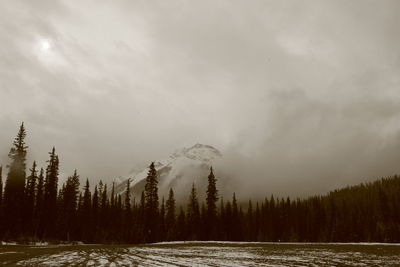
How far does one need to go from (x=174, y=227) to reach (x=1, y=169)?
2051 inches

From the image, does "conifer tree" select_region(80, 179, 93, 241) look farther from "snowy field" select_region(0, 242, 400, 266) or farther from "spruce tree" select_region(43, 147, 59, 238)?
"snowy field" select_region(0, 242, 400, 266)

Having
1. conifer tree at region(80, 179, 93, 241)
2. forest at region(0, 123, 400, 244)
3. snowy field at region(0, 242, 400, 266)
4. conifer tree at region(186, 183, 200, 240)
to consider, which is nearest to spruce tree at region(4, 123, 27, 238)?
forest at region(0, 123, 400, 244)

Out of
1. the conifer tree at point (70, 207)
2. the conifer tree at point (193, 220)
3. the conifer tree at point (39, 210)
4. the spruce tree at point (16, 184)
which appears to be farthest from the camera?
the conifer tree at point (193, 220)

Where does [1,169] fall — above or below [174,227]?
above

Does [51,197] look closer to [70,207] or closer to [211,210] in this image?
[70,207]

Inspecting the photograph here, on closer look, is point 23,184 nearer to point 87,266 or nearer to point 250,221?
point 87,266

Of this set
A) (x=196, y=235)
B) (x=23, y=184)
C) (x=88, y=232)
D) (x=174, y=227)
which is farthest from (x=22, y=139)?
(x=174, y=227)

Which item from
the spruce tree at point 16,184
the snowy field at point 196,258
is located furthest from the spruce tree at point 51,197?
the snowy field at point 196,258

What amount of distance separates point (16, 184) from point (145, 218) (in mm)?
31139

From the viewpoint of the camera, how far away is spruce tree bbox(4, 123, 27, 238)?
70.8 meters

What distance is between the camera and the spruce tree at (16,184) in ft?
232

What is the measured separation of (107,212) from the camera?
121m

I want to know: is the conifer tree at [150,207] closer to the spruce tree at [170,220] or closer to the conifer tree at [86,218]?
the conifer tree at [86,218]

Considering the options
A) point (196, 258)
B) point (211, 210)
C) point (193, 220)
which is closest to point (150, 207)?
point (211, 210)
